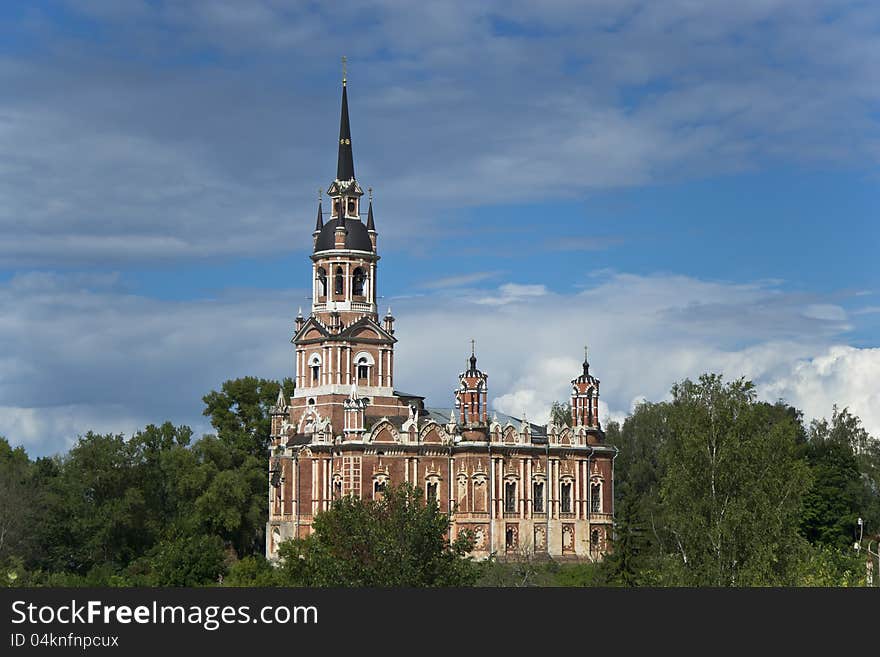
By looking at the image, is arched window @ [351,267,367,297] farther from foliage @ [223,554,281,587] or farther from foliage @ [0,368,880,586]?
foliage @ [223,554,281,587]

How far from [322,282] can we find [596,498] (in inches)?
856

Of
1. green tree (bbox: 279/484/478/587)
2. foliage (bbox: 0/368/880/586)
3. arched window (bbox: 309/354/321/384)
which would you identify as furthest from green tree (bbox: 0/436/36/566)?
green tree (bbox: 279/484/478/587)

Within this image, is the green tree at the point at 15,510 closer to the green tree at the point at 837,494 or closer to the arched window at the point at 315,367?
the arched window at the point at 315,367

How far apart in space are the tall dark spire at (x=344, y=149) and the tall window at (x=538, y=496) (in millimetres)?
22787

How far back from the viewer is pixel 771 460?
55.0 m

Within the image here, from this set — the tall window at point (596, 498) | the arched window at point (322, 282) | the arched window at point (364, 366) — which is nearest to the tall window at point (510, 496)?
the tall window at point (596, 498)

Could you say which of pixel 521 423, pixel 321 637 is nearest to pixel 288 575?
pixel 321 637

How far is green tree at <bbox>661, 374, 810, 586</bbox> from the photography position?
2060 inches

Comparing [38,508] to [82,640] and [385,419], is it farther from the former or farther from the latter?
[82,640]

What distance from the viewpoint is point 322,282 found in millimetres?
100375

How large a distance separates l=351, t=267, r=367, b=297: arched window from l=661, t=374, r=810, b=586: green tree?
1771 inches

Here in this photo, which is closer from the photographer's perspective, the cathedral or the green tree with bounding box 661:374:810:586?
the green tree with bounding box 661:374:810:586

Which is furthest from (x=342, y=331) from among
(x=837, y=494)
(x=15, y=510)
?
(x=837, y=494)

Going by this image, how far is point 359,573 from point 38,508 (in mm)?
49480
